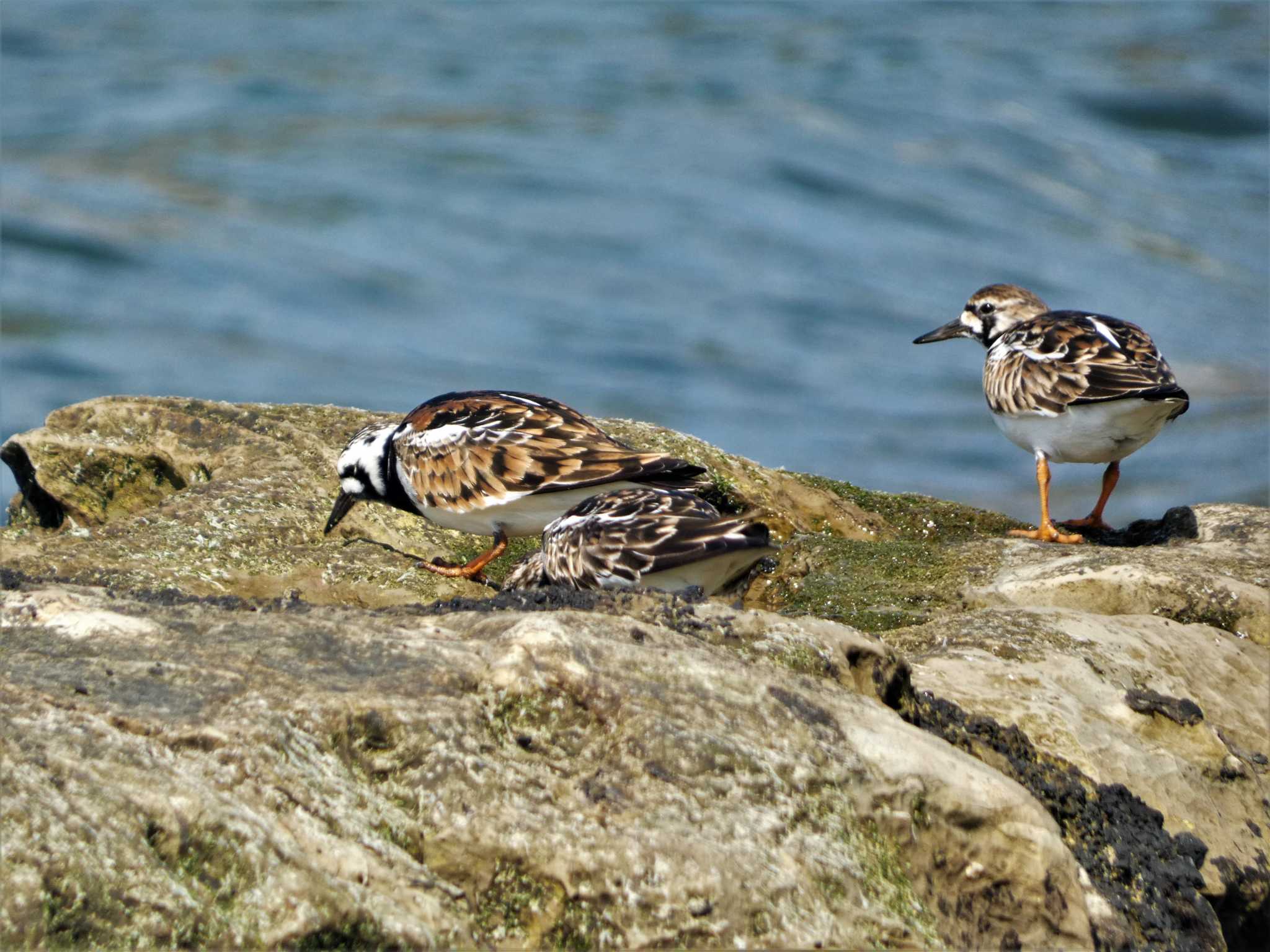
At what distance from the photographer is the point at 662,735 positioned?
11.9ft

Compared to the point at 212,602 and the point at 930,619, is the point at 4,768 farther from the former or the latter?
the point at 930,619

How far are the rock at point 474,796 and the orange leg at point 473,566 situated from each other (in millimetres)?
1945

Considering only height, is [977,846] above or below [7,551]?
above

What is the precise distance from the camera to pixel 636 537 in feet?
17.0

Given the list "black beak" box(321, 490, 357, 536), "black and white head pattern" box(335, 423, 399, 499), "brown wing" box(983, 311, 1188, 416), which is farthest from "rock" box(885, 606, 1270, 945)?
"black beak" box(321, 490, 357, 536)

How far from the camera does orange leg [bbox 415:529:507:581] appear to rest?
20.0ft

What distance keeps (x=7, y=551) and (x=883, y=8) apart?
92.6ft

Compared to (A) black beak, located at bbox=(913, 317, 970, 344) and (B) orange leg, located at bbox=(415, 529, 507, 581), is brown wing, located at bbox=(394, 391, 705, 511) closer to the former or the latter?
(B) orange leg, located at bbox=(415, 529, 507, 581)

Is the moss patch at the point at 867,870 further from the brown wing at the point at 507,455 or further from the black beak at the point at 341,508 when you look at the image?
the black beak at the point at 341,508

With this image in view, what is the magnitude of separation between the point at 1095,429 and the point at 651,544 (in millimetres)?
3428

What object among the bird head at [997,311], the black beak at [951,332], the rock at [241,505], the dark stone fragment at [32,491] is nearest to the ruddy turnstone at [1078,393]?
the bird head at [997,311]

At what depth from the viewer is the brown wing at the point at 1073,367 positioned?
7.28 m

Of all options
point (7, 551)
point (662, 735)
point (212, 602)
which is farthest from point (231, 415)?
point (662, 735)

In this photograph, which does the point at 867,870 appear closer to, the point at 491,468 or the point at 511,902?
the point at 511,902
